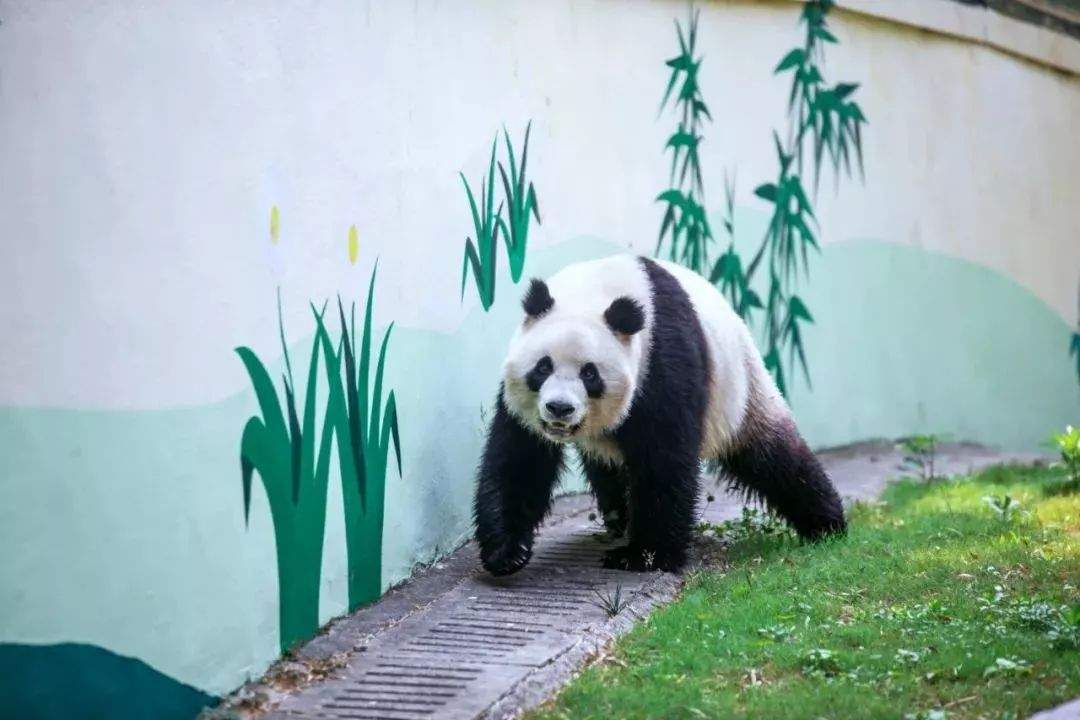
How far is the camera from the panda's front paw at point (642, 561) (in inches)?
235

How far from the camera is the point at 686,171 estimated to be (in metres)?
8.27

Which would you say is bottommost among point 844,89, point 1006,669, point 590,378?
point 1006,669

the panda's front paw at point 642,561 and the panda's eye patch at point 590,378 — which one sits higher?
the panda's eye patch at point 590,378

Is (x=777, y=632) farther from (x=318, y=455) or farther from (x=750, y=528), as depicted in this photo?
(x=750, y=528)

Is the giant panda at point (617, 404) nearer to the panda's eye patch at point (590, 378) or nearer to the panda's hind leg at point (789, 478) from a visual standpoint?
the panda's eye patch at point (590, 378)

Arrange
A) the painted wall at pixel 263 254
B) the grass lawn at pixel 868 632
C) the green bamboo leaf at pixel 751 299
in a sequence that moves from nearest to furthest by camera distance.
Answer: the painted wall at pixel 263 254, the grass lawn at pixel 868 632, the green bamboo leaf at pixel 751 299

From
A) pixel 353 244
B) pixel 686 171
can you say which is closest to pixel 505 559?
pixel 353 244

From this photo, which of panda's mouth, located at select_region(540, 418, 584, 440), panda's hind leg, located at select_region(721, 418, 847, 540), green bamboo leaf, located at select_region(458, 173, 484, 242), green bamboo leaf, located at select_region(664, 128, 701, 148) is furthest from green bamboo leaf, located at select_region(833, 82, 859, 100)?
panda's mouth, located at select_region(540, 418, 584, 440)

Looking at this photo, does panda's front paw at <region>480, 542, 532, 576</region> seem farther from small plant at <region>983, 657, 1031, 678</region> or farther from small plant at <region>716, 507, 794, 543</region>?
small plant at <region>983, 657, 1031, 678</region>

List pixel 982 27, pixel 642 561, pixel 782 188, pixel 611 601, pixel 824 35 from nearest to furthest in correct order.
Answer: pixel 611 601
pixel 642 561
pixel 782 188
pixel 824 35
pixel 982 27

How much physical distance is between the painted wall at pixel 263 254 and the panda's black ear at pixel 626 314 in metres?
0.83

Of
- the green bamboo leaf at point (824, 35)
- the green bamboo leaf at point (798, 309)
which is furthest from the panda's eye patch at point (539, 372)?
the green bamboo leaf at point (824, 35)

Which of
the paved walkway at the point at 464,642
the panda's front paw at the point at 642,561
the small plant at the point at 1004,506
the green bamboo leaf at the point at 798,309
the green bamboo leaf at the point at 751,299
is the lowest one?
the paved walkway at the point at 464,642

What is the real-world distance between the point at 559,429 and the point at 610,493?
102cm
